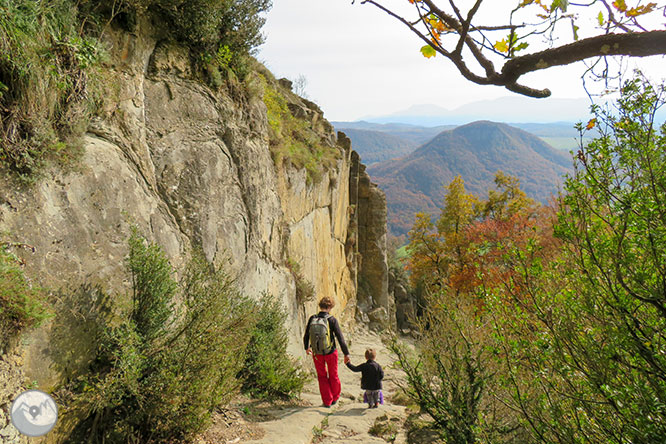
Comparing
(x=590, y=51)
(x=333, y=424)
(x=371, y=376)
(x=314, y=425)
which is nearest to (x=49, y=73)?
(x=590, y=51)

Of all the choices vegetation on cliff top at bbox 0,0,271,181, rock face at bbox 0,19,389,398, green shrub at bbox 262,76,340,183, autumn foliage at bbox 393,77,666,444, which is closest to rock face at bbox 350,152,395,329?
green shrub at bbox 262,76,340,183

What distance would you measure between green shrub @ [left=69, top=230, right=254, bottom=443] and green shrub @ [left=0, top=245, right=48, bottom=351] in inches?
26.5

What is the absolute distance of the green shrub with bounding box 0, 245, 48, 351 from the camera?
2.88m

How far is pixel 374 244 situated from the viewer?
74.7 ft

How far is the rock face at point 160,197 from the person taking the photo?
3520mm

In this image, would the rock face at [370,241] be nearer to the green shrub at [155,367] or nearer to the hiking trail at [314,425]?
the hiking trail at [314,425]

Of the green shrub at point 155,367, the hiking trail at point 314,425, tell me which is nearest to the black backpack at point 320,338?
the hiking trail at point 314,425

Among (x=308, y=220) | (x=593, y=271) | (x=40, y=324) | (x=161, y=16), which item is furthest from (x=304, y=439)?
(x=308, y=220)

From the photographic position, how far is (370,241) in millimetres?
22781

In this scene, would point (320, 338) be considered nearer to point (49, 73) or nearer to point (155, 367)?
point (155, 367)

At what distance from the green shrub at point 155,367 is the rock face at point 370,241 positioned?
17.5 m

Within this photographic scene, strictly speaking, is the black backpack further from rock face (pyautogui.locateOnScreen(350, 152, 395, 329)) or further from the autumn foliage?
rock face (pyautogui.locateOnScreen(350, 152, 395, 329))

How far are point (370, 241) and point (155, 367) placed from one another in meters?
19.5

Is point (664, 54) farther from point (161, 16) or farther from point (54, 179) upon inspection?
point (161, 16)
